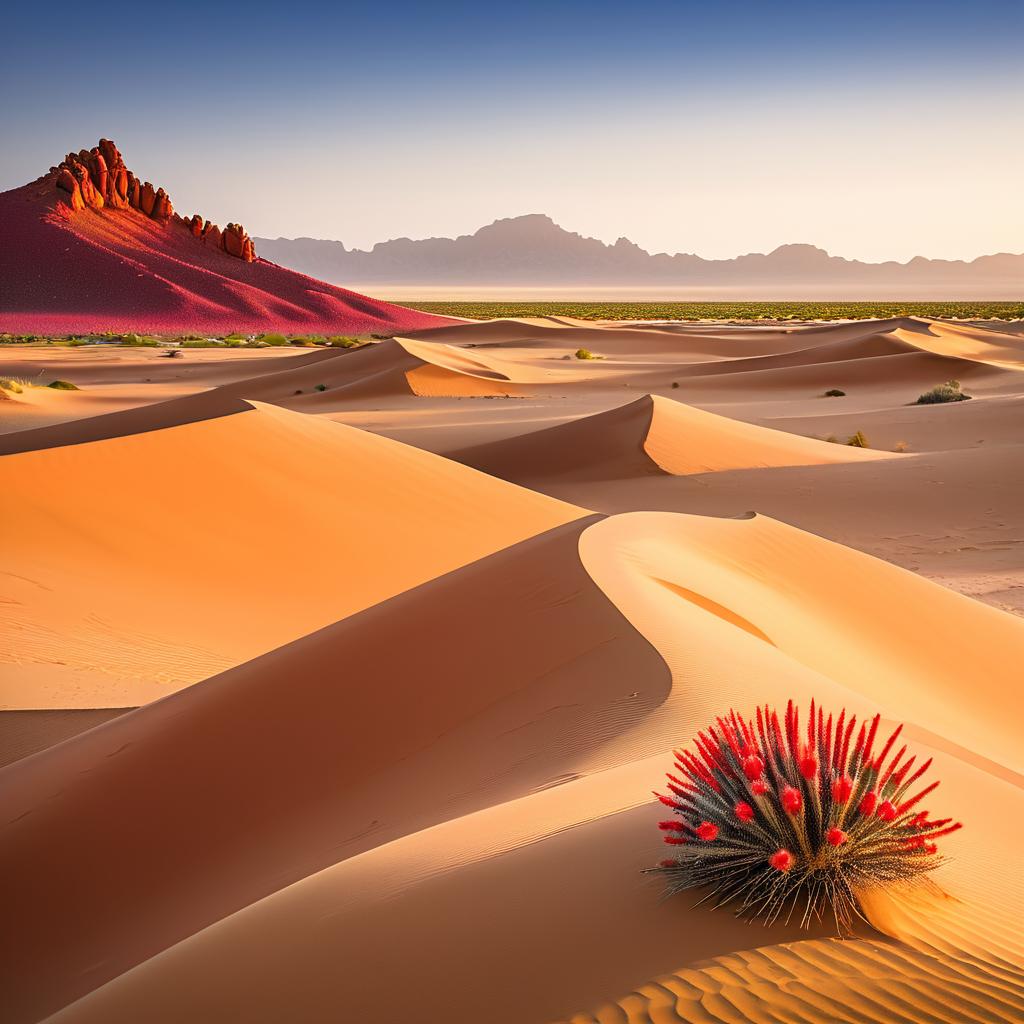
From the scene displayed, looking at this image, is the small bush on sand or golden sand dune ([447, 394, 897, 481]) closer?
golden sand dune ([447, 394, 897, 481])

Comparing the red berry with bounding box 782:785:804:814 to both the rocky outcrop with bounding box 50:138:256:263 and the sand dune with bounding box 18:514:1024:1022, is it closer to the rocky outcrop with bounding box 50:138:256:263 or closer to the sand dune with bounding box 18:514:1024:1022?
the sand dune with bounding box 18:514:1024:1022

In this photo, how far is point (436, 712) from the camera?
21.4ft

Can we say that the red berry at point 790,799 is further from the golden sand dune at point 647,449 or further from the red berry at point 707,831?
the golden sand dune at point 647,449

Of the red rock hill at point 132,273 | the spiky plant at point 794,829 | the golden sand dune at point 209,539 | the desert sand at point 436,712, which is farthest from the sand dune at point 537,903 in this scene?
the red rock hill at point 132,273

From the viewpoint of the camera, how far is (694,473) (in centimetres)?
2139

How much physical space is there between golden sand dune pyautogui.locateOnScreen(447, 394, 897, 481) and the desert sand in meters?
1.57

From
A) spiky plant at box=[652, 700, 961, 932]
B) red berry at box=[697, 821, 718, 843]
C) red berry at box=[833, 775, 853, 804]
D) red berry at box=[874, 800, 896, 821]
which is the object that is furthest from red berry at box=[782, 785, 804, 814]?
red berry at box=[874, 800, 896, 821]

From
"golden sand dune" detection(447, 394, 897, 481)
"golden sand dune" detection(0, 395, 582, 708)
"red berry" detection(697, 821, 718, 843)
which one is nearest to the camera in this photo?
"red berry" detection(697, 821, 718, 843)

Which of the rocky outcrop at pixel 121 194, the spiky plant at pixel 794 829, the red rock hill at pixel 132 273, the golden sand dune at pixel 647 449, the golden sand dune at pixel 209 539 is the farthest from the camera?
the rocky outcrop at pixel 121 194

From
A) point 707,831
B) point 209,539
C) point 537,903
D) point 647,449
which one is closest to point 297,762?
point 537,903

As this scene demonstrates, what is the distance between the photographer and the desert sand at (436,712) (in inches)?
127

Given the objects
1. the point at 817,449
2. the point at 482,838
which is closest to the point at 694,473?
the point at 817,449

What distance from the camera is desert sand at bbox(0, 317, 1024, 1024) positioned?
3238 millimetres

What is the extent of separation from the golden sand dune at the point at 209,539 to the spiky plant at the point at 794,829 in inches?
249
